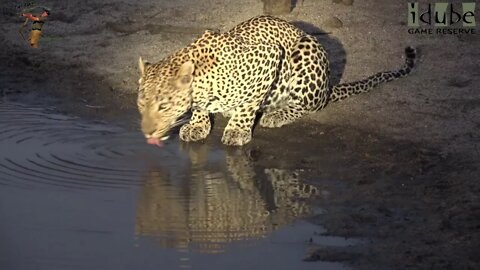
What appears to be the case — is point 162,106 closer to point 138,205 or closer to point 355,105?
point 138,205

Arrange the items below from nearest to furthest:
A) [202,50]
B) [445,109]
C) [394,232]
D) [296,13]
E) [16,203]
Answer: [394,232], [16,203], [202,50], [445,109], [296,13]

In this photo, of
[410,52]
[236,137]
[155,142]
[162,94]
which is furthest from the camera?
[410,52]

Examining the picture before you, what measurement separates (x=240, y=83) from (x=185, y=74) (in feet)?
2.47

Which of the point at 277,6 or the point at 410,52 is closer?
the point at 410,52

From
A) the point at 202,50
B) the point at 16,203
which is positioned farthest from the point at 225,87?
the point at 16,203

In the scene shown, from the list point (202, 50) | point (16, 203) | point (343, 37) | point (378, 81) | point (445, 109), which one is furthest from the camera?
point (343, 37)

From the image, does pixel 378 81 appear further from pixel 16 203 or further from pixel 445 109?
pixel 16 203

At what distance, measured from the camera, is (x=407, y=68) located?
12.0 meters

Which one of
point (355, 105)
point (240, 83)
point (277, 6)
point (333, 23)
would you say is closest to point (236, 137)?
point (240, 83)

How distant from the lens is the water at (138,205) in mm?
7492

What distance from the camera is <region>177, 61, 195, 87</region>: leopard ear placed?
31.1 ft

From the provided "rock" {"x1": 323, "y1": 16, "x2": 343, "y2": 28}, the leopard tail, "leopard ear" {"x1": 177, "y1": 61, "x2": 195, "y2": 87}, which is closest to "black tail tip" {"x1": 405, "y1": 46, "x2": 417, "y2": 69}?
the leopard tail

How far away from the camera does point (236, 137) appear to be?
408 inches

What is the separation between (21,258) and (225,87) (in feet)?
10.5
